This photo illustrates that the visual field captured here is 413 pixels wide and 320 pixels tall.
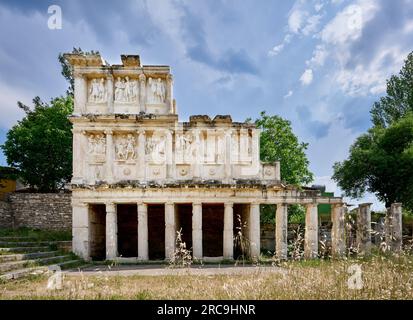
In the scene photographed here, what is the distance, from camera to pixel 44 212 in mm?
26172

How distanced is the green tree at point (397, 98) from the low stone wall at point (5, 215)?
114ft

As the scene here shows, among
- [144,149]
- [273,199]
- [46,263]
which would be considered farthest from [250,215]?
[46,263]

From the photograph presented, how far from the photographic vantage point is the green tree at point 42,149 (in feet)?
96.2

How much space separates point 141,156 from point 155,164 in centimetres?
89

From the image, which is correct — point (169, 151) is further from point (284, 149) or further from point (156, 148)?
point (284, 149)

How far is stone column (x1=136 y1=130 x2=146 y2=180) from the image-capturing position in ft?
64.6

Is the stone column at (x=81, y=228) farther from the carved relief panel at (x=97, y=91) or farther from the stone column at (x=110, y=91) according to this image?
the carved relief panel at (x=97, y=91)

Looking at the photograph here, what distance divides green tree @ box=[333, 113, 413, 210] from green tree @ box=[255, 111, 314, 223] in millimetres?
4341

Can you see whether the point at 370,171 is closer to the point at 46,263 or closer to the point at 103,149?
the point at 103,149

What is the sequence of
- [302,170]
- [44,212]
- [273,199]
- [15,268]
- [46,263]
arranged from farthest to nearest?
[302,170] < [44,212] < [273,199] < [46,263] < [15,268]

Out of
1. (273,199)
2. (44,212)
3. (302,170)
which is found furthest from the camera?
(302,170)

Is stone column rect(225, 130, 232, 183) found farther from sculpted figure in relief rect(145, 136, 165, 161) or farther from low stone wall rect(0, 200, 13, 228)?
low stone wall rect(0, 200, 13, 228)

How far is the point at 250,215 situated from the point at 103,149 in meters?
9.02

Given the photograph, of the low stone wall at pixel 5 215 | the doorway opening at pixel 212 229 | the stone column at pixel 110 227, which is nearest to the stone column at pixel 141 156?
the stone column at pixel 110 227
